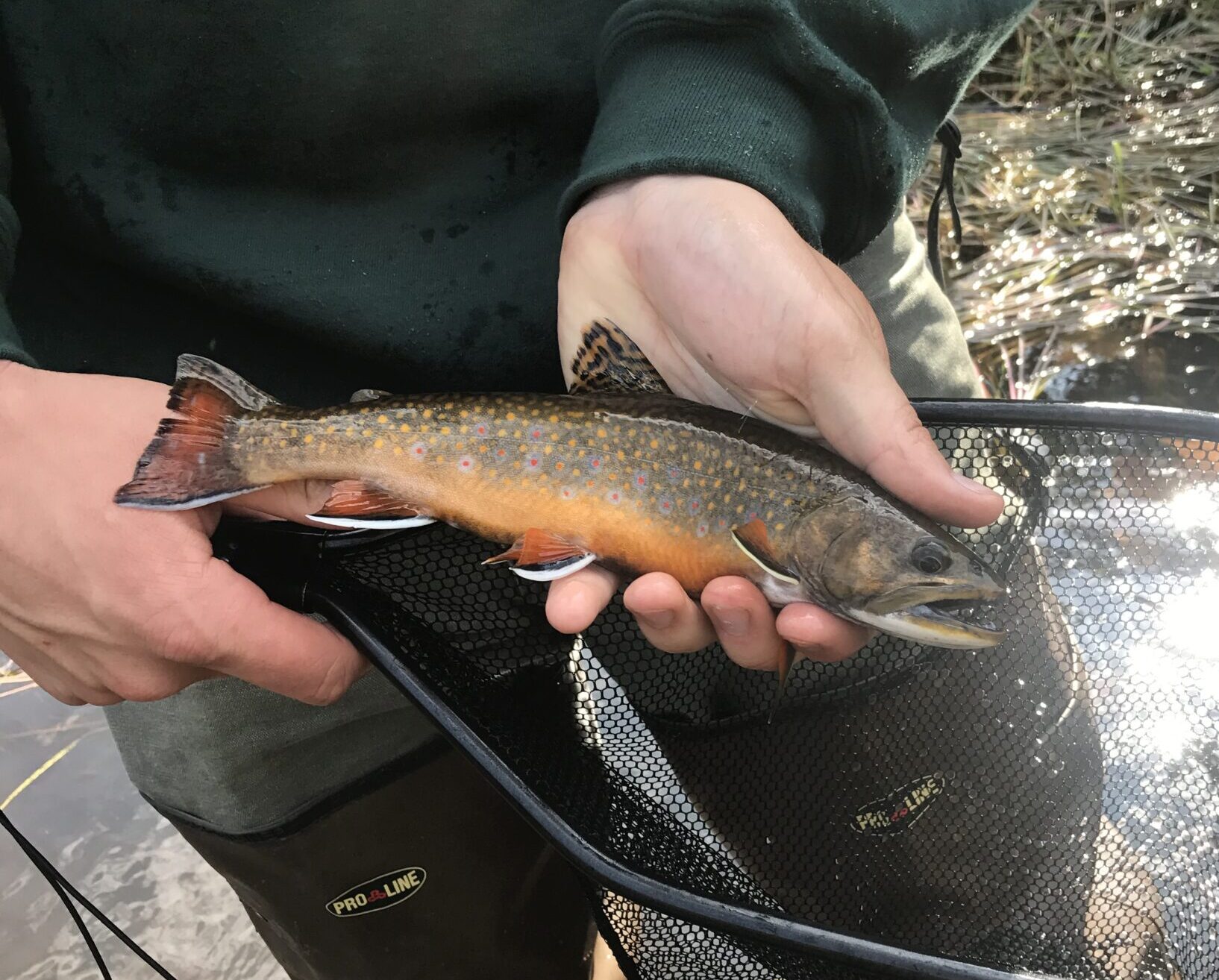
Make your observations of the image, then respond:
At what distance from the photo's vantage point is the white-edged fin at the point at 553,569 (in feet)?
4.48

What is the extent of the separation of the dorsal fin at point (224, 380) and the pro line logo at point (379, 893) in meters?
1.00

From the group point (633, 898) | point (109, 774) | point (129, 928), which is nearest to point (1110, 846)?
point (633, 898)

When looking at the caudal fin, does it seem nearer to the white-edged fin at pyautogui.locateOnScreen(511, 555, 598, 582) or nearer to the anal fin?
the anal fin

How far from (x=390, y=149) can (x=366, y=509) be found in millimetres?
663

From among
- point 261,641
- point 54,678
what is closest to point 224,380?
point 261,641

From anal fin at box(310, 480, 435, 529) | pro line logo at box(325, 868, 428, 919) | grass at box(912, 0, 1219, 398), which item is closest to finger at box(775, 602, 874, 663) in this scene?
anal fin at box(310, 480, 435, 529)

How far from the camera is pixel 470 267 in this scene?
5.45ft

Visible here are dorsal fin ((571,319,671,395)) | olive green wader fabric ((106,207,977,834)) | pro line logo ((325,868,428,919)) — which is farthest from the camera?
pro line logo ((325,868,428,919))

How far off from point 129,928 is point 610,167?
7.42ft

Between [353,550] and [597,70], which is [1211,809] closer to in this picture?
[353,550]

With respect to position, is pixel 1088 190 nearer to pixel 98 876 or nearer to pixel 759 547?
pixel 759 547

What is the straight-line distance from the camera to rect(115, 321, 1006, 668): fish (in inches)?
54.8

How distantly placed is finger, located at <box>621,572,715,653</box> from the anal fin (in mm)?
385

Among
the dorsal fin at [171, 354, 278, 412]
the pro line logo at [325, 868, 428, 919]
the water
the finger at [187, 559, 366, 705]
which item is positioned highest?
the dorsal fin at [171, 354, 278, 412]
